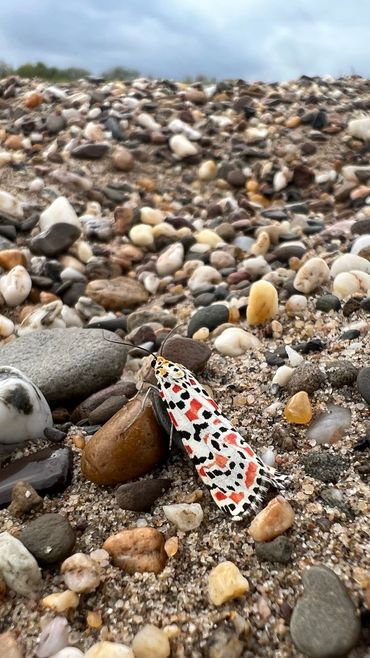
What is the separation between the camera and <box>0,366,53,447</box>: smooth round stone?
2730 mm

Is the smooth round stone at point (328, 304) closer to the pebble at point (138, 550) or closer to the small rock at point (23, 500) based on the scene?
the pebble at point (138, 550)

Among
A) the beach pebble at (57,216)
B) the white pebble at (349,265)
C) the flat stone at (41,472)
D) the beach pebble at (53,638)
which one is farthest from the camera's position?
the beach pebble at (57,216)

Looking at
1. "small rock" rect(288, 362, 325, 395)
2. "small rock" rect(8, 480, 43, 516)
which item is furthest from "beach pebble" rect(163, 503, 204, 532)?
"small rock" rect(288, 362, 325, 395)

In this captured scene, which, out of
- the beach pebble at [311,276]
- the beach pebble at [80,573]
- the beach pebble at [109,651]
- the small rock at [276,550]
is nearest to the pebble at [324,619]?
the small rock at [276,550]

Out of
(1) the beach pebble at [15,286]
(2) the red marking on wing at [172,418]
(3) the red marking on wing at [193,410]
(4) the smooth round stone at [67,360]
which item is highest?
(3) the red marking on wing at [193,410]

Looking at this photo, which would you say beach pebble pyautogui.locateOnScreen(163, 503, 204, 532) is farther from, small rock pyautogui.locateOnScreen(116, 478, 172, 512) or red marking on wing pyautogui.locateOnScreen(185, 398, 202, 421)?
red marking on wing pyautogui.locateOnScreen(185, 398, 202, 421)

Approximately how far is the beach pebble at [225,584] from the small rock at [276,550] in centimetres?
11

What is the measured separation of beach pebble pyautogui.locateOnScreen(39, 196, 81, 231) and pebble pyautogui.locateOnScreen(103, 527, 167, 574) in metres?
3.84

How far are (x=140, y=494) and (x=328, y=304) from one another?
1880 millimetres

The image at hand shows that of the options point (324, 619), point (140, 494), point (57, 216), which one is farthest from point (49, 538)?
point (57, 216)

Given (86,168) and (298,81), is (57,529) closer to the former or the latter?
(86,168)

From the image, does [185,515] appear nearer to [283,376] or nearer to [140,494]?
[140,494]

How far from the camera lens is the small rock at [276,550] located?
206cm

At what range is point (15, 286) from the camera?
15.2 ft
